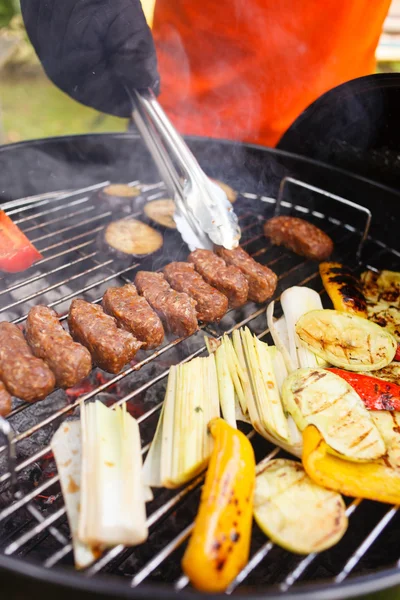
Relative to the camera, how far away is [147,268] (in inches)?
150

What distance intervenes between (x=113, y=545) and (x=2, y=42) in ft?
31.2

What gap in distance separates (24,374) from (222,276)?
141 centimetres

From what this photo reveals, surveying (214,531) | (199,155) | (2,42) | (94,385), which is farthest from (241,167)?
(2,42)

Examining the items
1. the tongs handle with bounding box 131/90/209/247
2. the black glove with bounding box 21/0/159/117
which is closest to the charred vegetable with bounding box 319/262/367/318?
the tongs handle with bounding box 131/90/209/247

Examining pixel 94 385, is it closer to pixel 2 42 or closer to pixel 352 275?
pixel 352 275

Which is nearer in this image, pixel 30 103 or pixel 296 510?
pixel 296 510

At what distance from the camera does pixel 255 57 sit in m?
4.74

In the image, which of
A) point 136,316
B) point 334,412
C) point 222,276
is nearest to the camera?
point 334,412

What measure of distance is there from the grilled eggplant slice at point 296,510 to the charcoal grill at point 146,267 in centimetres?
7

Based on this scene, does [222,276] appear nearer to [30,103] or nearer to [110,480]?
[110,480]

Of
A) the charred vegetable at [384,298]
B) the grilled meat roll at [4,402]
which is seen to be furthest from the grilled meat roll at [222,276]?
the grilled meat roll at [4,402]

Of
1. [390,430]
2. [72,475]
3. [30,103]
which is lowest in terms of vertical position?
[30,103]

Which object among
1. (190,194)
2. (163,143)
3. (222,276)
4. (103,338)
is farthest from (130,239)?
(103,338)

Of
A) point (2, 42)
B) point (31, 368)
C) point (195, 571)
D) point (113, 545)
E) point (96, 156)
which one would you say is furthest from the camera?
point (2, 42)
